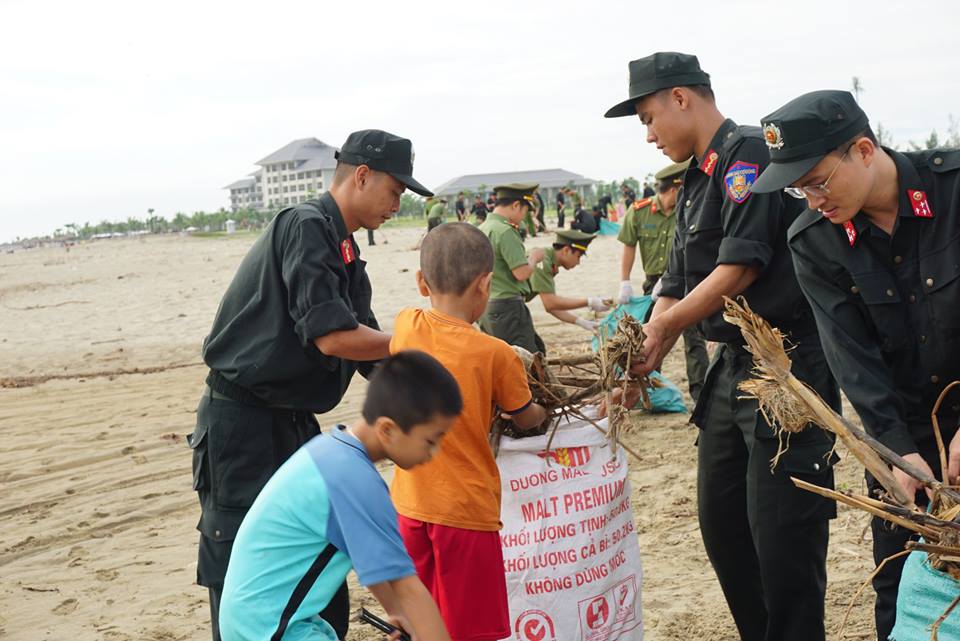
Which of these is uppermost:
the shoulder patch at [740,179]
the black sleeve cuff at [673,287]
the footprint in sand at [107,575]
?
the shoulder patch at [740,179]

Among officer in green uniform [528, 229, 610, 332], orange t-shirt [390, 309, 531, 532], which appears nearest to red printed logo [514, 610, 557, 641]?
orange t-shirt [390, 309, 531, 532]

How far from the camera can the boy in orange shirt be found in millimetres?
3219

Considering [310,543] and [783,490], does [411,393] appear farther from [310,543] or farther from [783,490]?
[783,490]

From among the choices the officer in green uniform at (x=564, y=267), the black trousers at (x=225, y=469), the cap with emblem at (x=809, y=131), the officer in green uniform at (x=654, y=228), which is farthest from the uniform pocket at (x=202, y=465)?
the officer in green uniform at (x=654, y=228)

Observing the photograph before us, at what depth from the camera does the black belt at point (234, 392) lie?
367 centimetres

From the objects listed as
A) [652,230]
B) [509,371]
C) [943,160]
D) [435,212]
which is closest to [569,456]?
[509,371]

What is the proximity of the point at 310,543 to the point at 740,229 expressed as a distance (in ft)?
6.26

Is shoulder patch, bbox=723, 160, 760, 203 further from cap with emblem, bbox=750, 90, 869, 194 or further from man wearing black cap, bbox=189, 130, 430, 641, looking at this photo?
man wearing black cap, bbox=189, 130, 430, 641

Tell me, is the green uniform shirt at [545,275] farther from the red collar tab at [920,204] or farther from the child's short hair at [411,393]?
the child's short hair at [411,393]

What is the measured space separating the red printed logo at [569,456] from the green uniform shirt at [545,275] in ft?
15.4

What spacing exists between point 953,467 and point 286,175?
114019mm

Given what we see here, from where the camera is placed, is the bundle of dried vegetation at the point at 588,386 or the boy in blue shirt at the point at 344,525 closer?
the boy in blue shirt at the point at 344,525

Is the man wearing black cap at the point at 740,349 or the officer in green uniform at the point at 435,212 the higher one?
the officer in green uniform at the point at 435,212

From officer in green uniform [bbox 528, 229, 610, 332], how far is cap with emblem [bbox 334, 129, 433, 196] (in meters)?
4.39
